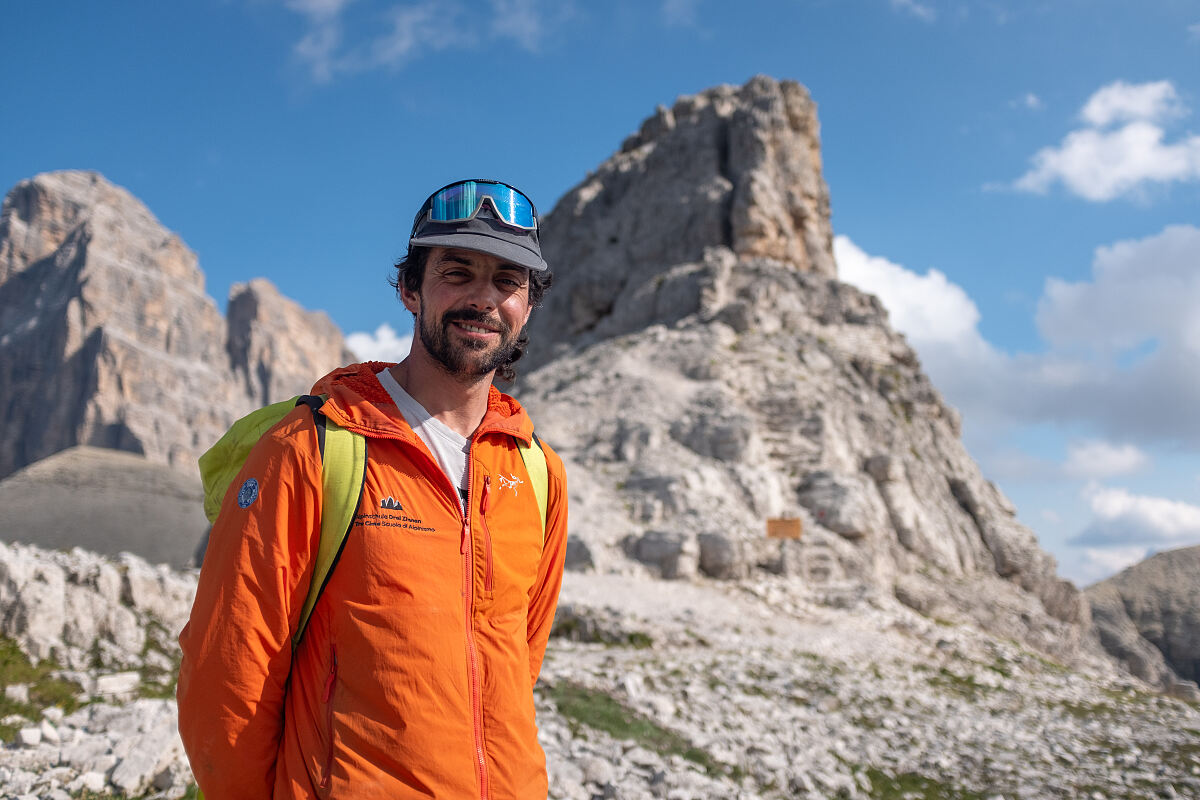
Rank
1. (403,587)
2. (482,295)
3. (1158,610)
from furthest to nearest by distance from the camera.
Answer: (1158,610)
(482,295)
(403,587)

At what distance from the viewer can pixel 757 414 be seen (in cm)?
2911

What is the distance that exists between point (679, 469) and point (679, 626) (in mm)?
9209

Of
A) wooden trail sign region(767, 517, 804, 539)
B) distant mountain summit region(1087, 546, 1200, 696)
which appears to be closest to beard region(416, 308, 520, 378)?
wooden trail sign region(767, 517, 804, 539)

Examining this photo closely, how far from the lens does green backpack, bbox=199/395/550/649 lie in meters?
2.34

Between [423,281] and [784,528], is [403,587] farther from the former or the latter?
[784,528]

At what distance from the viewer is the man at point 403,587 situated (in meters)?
2.19

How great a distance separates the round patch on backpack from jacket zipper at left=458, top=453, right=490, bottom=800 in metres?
0.67

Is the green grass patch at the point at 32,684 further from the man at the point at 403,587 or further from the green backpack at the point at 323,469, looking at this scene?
the man at the point at 403,587

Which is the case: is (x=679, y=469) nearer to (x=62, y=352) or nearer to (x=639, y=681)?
(x=639, y=681)

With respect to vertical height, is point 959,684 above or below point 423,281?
below

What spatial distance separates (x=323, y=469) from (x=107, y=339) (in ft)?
452

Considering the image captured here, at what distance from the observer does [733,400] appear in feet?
96.2

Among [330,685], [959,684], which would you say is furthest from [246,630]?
[959,684]

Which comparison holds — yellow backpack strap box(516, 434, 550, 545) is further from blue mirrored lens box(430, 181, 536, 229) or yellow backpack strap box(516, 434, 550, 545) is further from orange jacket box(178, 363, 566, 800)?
blue mirrored lens box(430, 181, 536, 229)
